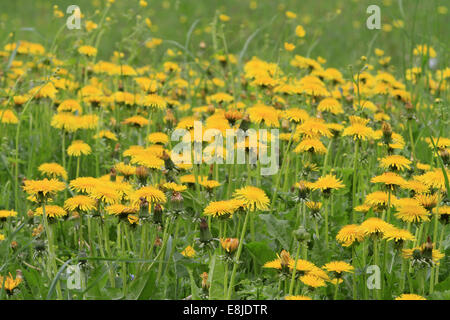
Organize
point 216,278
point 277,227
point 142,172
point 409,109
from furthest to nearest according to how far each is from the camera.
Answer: point 409,109
point 277,227
point 142,172
point 216,278

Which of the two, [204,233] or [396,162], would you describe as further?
[396,162]

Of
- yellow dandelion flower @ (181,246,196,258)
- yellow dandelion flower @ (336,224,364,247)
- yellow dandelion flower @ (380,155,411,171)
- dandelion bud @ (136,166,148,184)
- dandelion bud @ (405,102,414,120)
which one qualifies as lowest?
yellow dandelion flower @ (181,246,196,258)

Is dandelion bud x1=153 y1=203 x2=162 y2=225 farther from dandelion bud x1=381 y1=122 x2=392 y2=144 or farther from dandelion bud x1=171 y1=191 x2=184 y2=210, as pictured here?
dandelion bud x1=381 y1=122 x2=392 y2=144

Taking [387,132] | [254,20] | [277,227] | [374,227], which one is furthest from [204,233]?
[254,20]

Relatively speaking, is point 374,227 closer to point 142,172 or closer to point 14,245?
point 142,172

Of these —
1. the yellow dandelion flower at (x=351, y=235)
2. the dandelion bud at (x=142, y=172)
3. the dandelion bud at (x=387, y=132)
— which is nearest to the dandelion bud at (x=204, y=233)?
the dandelion bud at (x=142, y=172)

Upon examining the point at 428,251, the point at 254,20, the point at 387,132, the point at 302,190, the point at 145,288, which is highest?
the point at 254,20

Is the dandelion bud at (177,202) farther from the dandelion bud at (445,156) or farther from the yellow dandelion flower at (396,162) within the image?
the dandelion bud at (445,156)

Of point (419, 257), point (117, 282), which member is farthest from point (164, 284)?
point (419, 257)

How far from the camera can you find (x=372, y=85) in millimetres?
3010

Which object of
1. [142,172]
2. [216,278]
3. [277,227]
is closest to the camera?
[216,278]

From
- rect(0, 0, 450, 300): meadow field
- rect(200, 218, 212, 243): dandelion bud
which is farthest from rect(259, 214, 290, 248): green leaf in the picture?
rect(200, 218, 212, 243): dandelion bud
